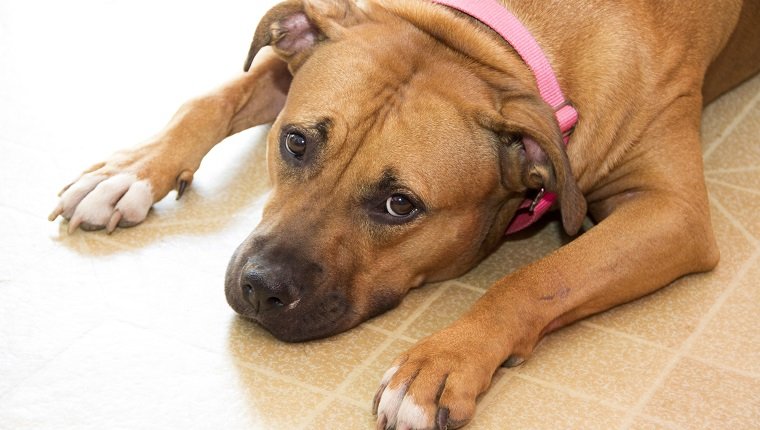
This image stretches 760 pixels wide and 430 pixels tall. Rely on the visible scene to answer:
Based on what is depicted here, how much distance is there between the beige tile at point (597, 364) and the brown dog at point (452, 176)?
9cm

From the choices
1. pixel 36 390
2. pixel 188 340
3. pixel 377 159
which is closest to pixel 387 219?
pixel 377 159

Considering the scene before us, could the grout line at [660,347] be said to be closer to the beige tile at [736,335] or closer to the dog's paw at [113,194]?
the beige tile at [736,335]

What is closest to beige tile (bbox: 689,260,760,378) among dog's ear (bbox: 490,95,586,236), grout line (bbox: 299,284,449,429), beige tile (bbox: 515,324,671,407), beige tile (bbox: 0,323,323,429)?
beige tile (bbox: 515,324,671,407)

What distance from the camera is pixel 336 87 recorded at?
10.8 ft

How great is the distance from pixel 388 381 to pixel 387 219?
48cm

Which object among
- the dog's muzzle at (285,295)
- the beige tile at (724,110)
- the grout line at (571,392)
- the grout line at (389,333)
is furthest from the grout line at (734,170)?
the dog's muzzle at (285,295)

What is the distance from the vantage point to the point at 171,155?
387 cm

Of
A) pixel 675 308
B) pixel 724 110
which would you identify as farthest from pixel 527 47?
pixel 724 110

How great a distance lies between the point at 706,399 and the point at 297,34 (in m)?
1.66

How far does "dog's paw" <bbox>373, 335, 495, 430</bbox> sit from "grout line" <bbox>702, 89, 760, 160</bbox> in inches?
71.2

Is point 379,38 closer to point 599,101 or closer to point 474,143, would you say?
point 474,143

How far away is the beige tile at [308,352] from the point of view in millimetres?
3207

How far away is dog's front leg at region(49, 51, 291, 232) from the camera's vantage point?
372 centimetres

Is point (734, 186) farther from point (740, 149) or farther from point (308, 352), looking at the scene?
point (308, 352)
